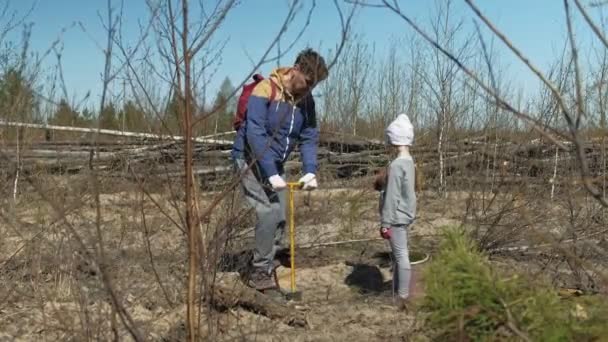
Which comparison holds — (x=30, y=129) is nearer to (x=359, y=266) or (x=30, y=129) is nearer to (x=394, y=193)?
(x=359, y=266)

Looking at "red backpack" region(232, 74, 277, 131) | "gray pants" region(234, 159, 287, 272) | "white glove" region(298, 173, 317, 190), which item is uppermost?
"red backpack" region(232, 74, 277, 131)

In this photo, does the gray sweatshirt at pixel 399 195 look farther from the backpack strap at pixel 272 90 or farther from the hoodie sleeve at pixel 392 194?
the backpack strap at pixel 272 90

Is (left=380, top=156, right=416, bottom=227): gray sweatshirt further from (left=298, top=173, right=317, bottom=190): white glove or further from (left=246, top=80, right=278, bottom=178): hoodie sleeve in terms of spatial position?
(left=246, top=80, right=278, bottom=178): hoodie sleeve

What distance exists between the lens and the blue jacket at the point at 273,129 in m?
4.15

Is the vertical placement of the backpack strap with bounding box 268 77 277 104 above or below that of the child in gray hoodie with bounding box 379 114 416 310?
above

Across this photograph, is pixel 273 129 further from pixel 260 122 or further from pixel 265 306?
pixel 265 306

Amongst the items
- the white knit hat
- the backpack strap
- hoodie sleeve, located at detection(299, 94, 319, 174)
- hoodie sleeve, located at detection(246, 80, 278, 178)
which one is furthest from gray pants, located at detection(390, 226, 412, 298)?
the backpack strap

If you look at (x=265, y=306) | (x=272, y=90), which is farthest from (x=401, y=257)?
(x=272, y=90)

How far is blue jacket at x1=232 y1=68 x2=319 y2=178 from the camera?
415 cm

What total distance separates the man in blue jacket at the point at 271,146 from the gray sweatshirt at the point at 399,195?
1.70 feet

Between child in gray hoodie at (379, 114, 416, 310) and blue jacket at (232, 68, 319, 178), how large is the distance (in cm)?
55

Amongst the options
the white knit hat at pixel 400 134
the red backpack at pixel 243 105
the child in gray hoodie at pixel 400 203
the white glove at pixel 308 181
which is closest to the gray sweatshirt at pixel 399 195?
the child in gray hoodie at pixel 400 203

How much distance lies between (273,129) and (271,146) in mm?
220

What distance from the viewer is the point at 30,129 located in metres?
6.73
